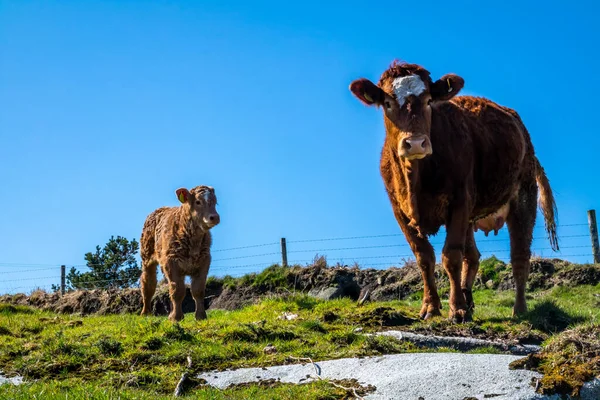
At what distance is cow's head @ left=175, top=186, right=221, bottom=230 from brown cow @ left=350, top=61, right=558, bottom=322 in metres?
4.29

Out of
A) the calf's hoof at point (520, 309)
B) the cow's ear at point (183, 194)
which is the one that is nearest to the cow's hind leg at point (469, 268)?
the calf's hoof at point (520, 309)

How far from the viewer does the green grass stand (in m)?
6.89

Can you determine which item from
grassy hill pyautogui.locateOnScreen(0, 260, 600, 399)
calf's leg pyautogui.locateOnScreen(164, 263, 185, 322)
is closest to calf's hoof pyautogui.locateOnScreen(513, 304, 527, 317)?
grassy hill pyautogui.locateOnScreen(0, 260, 600, 399)

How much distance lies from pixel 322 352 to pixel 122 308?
46.2 ft

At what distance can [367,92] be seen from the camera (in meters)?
10.4

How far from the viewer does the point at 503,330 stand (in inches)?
368

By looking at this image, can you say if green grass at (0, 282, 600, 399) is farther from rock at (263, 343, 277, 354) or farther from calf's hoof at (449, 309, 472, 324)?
calf's hoof at (449, 309, 472, 324)

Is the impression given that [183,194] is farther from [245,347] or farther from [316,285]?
[245,347]

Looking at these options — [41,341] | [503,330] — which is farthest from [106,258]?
[503,330]

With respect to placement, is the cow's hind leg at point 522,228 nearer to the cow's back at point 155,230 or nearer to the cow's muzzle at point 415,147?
the cow's muzzle at point 415,147

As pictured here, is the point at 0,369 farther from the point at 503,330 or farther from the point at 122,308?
the point at 122,308

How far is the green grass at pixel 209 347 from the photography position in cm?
689

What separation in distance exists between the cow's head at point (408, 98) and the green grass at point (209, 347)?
7.57ft

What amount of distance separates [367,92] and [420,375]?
488 cm
